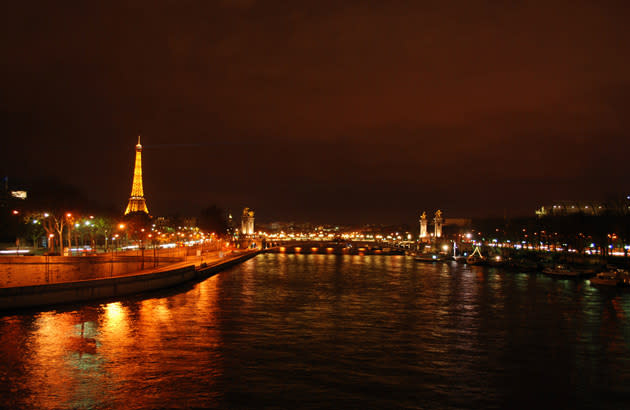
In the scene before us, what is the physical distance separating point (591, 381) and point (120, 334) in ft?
56.7

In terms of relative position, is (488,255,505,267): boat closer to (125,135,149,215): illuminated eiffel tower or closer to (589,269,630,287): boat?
(589,269,630,287): boat

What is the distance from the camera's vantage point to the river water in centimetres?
1448

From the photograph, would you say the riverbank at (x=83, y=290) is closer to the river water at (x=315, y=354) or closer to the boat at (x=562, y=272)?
the river water at (x=315, y=354)

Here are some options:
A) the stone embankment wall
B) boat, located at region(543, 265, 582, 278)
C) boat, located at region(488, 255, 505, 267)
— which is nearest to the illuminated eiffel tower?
the stone embankment wall

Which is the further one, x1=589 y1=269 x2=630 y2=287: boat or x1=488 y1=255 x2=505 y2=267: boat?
x1=488 y1=255 x2=505 y2=267: boat

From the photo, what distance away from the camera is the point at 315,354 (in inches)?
752

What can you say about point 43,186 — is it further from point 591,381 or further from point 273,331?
point 591,381

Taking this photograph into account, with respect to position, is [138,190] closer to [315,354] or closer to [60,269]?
[60,269]

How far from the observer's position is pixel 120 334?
72.2 feet

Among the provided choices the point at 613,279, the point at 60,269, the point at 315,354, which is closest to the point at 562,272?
the point at 613,279

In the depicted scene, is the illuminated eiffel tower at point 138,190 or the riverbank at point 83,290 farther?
the illuminated eiffel tower at point 138,190

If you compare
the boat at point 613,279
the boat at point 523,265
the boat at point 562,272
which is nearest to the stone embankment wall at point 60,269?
the boat at point 613,279

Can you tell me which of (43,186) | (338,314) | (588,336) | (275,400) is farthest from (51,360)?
(43,186)

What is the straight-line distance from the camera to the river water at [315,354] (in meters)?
14.5
